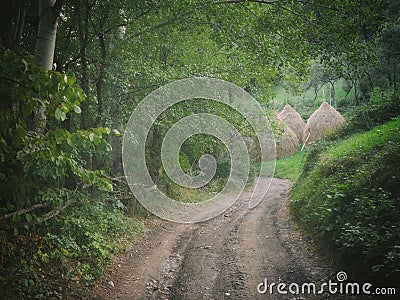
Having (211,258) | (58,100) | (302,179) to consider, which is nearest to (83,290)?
(211,258)

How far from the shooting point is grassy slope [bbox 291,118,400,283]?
525 centimetres

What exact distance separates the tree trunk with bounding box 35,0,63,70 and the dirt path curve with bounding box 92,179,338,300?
381 cm

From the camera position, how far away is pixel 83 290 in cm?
573

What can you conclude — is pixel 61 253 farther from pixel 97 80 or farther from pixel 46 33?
pixel 97 80

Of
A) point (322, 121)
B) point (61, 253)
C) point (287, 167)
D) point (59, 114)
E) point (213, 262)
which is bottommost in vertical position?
point (213, 262)

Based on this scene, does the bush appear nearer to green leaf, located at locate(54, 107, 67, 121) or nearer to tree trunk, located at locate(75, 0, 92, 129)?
tree trunk, located at locate(75, 0, 92, 129)

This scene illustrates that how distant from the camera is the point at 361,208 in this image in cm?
648

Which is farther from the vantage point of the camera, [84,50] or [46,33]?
[84,50]

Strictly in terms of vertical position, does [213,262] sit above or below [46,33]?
below

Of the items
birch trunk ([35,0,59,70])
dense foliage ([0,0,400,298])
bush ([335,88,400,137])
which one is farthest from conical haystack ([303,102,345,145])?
birch trunk ([35,0,59,70])

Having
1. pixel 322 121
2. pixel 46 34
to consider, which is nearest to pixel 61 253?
pixel 46 34

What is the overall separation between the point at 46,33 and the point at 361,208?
241 inches

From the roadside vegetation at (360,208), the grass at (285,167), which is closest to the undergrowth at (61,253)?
the roadside vegetation at (360,208)

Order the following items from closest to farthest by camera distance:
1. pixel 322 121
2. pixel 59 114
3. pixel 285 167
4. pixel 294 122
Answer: pixel 59 114 < pixel 285 167 < pixel 322 121 < pixel 294 122
